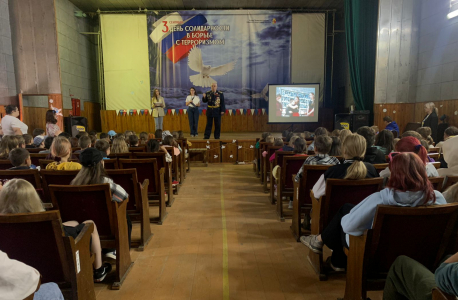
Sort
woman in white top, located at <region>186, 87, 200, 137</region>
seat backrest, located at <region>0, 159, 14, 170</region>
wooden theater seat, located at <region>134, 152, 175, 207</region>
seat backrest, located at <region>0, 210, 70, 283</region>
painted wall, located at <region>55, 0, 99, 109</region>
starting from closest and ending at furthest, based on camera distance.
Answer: seat backrest, located at <region>0, 210, 70, 283</region> → seat backrest, located at <region>0, 159, 14, 170</region> → wooden theater seat, located at <region>134, 152, 175, 207</region> → woman in white top, located at <region>186, 87, 200, 137</region> → painted wall, located at <region>55, 0, 99, 109</region>

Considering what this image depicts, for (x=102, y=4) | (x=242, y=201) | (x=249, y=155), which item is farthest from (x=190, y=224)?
(x=102, y=4)

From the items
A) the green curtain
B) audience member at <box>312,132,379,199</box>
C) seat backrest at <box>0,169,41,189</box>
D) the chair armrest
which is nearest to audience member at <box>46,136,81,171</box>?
seat backrest at <box>0,169,41,189</box>

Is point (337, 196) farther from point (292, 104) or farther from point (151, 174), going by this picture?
point (292, 104)

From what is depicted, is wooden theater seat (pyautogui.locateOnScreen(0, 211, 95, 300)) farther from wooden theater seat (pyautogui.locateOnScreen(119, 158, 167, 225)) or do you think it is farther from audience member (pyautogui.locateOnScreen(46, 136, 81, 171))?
wooden theater seat (pyautogui.locateOnScreen(119, 158, 167, 225))

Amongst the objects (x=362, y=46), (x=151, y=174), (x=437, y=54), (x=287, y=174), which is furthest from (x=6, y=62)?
(x=437, y=54)

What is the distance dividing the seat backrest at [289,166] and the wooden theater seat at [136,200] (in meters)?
1.55

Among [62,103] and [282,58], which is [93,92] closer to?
[62,103]

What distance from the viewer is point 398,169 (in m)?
1.49

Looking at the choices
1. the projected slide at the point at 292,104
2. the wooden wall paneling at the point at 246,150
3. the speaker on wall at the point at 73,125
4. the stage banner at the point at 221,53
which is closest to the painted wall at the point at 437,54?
the projected slide at the point at 292,104

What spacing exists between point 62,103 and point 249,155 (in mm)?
5944

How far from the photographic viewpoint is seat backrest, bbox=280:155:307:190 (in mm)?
3383

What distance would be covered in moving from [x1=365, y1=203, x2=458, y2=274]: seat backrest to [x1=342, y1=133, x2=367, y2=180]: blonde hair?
63 centimetres

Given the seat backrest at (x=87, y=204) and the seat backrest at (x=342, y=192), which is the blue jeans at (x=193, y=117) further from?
the seat backrest at (x=342, y=192)

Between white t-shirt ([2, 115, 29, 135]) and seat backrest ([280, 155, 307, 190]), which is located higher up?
white t-shirt ([2, 115, 29, 135])
